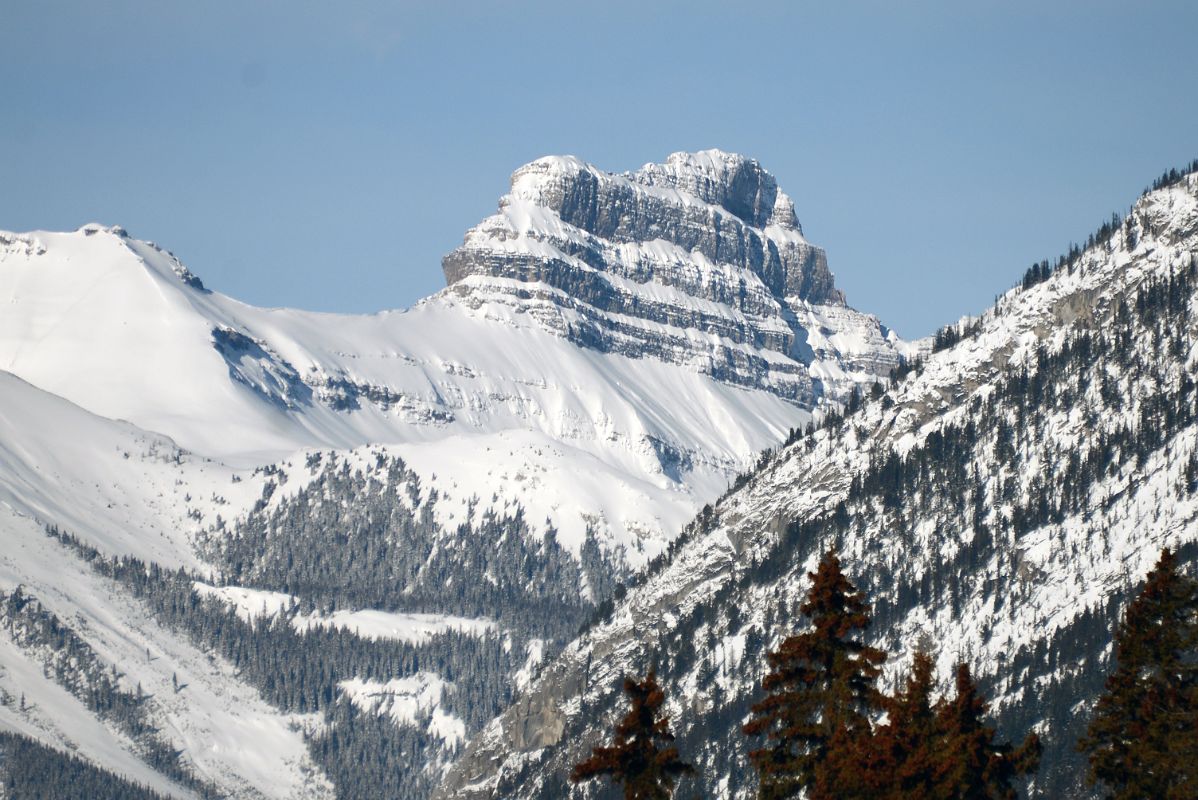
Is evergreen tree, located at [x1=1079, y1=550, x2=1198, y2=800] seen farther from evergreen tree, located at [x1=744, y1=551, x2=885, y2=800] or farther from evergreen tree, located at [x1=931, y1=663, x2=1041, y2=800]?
evergreen tree, located at [x1=744, y1=551, x2=885, y2=800]

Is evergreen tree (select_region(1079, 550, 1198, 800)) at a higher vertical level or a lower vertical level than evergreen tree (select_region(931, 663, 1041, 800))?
higher

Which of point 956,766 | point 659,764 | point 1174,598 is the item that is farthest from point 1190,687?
point 659,764

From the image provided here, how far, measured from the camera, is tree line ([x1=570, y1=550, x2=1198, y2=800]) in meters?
102

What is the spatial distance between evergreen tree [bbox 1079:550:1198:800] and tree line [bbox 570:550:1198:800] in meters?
0.05

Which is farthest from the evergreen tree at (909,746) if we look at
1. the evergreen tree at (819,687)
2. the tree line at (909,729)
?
the evergreen tree at (819,687)

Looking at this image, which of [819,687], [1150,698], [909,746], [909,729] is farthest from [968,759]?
[1150,698]

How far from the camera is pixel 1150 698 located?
107500 millimetres

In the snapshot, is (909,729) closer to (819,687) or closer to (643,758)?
(819,687)

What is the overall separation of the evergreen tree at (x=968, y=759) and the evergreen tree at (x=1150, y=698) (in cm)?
568

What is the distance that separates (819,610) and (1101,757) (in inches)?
485

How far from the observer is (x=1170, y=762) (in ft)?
344

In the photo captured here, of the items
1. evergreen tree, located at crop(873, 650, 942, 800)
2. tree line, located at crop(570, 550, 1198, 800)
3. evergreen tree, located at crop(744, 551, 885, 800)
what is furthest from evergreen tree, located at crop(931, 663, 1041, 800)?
evergreen tree, located at crop(744, 551, 885, 800)

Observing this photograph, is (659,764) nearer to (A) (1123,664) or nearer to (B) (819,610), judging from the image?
(B) (819,610)

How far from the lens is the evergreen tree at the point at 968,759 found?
101m
